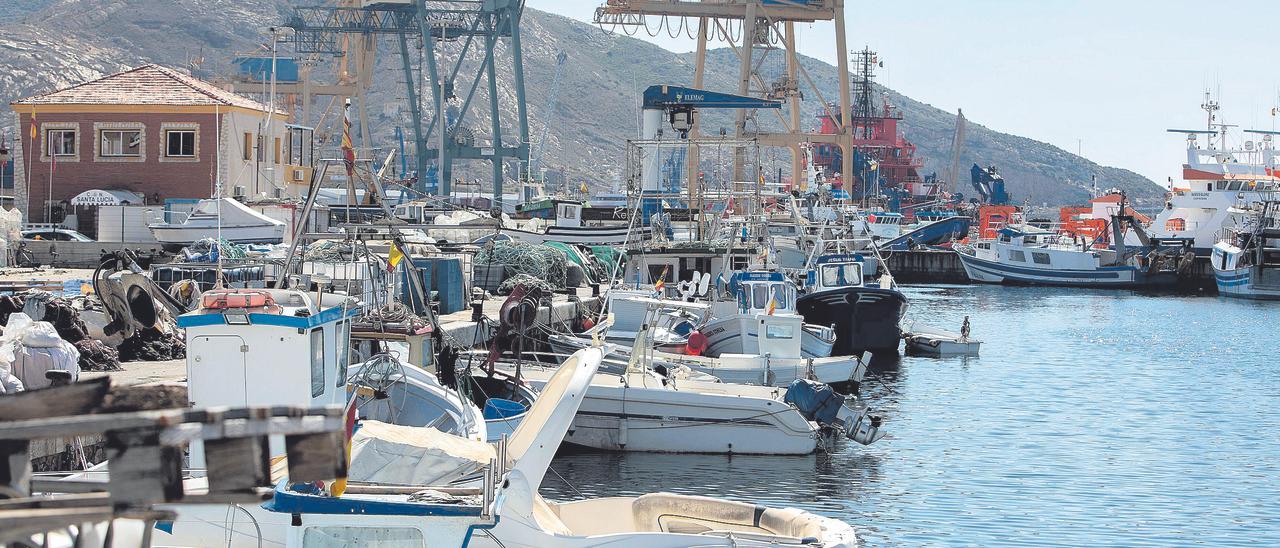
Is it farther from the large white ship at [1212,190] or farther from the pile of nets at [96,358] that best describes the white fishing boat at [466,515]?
the large white ship at [1212,190]

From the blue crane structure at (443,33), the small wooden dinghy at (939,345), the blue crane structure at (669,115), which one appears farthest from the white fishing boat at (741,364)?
the blue crane structure at (443,33)

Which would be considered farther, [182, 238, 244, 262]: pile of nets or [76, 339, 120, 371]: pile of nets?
[182, 238, 244, 262]: pile of nets

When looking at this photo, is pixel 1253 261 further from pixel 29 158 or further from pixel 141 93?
pixel 29 158

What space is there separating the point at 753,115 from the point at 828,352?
24.0 m

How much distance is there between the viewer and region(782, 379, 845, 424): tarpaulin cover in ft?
71.5

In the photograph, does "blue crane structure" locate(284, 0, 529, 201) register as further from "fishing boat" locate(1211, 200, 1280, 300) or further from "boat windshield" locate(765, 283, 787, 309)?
"boat windshield" locate(765, 283, 787, 309)

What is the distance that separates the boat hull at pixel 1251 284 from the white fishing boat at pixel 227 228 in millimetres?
44509

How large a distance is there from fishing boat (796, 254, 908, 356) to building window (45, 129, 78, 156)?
77.5ft

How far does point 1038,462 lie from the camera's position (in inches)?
909

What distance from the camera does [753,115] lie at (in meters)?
54.4

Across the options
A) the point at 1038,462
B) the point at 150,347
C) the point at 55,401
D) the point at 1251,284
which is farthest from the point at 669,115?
the point at 55,401

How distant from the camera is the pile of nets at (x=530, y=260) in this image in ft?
121

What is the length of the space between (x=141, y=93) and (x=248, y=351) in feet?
118

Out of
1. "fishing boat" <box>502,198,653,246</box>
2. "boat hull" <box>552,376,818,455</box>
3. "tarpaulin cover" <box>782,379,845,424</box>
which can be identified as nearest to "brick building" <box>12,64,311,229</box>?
"fishing boat" <box>502,198,653,246</box>
